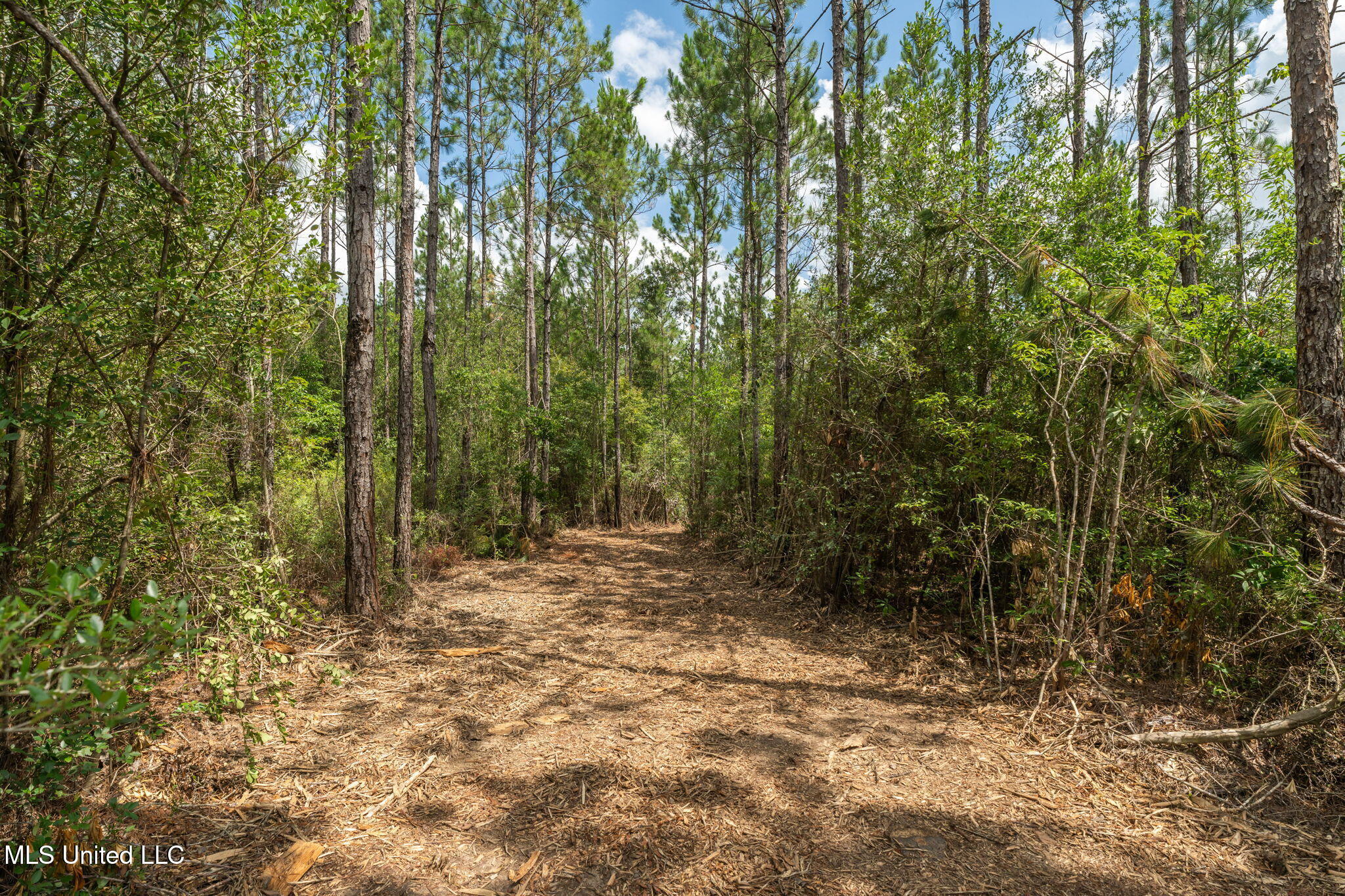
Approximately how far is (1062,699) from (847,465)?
8.78ft

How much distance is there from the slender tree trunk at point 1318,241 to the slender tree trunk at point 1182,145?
3710mm

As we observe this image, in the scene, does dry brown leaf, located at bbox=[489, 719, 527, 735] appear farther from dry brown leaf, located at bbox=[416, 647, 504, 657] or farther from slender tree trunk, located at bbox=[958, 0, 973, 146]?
slender tree trunk, located at bbox=[958, 0, 973, 146]

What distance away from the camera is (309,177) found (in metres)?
2.86

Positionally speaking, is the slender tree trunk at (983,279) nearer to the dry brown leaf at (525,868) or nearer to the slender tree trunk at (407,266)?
the dry brown leaf at (525,868)

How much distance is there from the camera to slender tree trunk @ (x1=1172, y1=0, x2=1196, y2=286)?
7012mm

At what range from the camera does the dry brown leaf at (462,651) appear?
4.55 metres

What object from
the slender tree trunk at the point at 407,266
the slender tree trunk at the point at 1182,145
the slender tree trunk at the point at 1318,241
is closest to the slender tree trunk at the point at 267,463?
the slender tree trunk at the point at 407,266

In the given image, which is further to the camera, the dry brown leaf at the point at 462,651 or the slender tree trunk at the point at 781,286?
the slender tree trunk at the point at 781,286

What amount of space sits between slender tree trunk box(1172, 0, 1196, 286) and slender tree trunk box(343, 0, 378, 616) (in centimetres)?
882

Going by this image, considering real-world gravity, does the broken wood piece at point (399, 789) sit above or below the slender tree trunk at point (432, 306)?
below

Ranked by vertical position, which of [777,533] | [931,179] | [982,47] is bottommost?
[777,533]

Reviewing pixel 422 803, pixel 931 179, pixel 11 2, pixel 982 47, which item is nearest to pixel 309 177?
pixel 11 2

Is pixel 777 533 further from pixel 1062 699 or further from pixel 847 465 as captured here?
pixel 1062 699

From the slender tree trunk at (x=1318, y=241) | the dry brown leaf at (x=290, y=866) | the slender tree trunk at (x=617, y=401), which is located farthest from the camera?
the slender tree trunk at (x=617, y=401)
